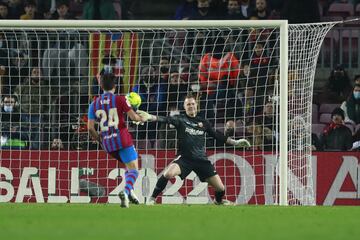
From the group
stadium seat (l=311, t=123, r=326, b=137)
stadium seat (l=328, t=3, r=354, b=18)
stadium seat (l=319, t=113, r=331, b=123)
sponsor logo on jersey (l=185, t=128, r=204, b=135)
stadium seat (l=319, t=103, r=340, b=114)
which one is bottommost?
sponsor logo on jersey (l=185, t=128, r=204, b=135)

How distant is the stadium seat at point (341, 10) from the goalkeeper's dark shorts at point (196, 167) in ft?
24.0

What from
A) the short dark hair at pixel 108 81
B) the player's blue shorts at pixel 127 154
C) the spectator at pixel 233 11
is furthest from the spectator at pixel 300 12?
the short dark hair at pixel 108 81

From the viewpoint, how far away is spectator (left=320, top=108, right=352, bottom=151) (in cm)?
2183

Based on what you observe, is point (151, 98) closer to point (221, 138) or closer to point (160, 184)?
point (221, 138)

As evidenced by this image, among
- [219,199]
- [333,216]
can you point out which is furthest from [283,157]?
[333,216]

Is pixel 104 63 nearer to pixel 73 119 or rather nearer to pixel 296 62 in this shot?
pixel 73 119

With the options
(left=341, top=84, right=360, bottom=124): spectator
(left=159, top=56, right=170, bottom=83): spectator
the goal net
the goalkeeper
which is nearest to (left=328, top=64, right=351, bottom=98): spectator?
(left=341, top=84, right=360, bottom=124): spectator

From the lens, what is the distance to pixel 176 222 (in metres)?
13.8

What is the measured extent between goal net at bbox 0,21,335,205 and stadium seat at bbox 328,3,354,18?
430 centimetres

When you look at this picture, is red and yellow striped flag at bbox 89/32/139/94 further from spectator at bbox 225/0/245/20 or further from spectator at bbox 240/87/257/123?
spectator at bbox 225/0/245/20

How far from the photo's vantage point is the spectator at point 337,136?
71.6 feet

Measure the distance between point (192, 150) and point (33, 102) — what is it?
322 cm

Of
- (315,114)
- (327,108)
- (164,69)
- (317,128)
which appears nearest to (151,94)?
(164,69)

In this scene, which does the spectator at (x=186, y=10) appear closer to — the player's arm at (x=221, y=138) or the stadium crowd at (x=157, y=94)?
the stadium crowd at (x=157, y=94)
